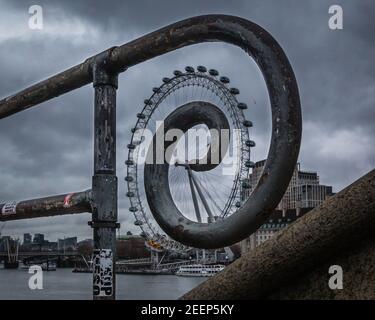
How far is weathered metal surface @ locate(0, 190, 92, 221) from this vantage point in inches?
71.8

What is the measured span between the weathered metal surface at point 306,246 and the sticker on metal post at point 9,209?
3.18 ft

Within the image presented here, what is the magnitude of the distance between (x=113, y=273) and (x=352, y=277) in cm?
72

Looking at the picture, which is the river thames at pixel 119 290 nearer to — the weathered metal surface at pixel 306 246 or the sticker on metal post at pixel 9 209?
the sticker on metal post at pixel 9 209

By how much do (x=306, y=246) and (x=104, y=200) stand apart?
0.64 meters

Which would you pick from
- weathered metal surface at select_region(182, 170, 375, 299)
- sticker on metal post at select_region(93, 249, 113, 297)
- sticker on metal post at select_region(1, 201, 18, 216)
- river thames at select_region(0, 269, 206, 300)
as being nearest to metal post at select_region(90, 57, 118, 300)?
sticker on metal post at select_region(93, 249, 113, 297)

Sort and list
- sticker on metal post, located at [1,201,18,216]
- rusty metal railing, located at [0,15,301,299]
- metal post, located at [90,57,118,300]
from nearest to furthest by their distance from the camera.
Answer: rusty metal railing, located at [0,15,301,299], metal post, located at [90,57,118,300], sticker on metal post, located at [1,201,18,216]

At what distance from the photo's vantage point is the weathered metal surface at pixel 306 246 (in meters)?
1.33

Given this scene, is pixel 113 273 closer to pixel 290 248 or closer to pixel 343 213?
pixel 290 248

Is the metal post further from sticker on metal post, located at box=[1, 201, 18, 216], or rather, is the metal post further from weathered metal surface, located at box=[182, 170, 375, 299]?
sticker on metal post, located at box=[1, 201, 18, 216]

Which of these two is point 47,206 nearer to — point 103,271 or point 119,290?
point 103,271

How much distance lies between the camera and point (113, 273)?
1.77m

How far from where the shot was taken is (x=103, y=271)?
5.68ft

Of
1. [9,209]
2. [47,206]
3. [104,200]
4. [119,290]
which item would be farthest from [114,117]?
[119,290]
